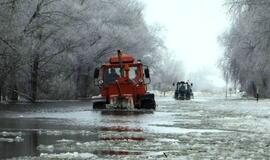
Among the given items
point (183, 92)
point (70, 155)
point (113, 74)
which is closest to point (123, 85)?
point (113, 74)

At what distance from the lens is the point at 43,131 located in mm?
14281

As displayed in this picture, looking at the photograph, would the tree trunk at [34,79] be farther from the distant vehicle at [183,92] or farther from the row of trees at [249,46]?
the distant vehicle at [183,92]

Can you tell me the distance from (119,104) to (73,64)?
2331 centimetres

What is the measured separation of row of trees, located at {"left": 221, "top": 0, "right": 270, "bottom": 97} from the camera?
3042cm

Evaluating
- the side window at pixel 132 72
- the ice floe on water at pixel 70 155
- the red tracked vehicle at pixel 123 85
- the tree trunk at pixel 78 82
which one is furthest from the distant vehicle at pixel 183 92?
the ice floe on water at pixel 70 155

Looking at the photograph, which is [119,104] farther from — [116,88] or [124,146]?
[124,146]

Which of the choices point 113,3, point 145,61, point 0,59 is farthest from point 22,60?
point 145,61

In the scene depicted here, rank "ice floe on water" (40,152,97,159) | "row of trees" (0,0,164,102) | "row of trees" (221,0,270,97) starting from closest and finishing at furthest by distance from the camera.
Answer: "ice floe on water" (40,152,97,159) < "row of trees" (221,0,270,97) < "row of trees" (0,0,164,102)

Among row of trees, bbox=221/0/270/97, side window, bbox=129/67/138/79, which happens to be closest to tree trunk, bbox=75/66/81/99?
row of trees, bbox=221/0/270/97

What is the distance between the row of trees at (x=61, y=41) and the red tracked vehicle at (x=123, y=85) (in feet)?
18.5

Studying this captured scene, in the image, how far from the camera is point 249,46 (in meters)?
55.1

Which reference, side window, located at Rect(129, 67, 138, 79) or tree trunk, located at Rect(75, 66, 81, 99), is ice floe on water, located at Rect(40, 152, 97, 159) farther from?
tree trunk, located at Rect(75, 66, 81, 99)

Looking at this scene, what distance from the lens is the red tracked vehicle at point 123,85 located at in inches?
1158

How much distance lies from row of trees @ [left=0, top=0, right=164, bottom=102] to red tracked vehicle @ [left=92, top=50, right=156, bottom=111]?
5.65 meters
